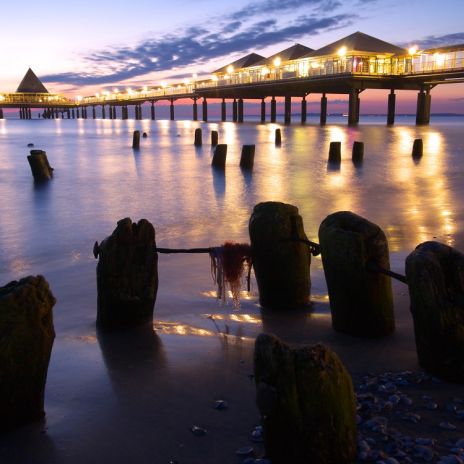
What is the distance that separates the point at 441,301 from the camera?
301 centimetres

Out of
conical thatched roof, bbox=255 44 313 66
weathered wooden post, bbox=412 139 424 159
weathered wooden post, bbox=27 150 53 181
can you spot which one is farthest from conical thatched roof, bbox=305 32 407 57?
weathered wooden post, bbox=27 150 53 181

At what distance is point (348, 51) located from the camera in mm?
49406

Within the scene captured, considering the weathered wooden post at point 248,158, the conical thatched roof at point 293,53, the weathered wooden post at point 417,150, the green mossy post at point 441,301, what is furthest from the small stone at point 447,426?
the conical thatched roof at point 293,53

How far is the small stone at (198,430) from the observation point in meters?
2.71

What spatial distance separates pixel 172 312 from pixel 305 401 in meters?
2.67

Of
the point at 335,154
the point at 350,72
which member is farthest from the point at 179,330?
the point at 350,72

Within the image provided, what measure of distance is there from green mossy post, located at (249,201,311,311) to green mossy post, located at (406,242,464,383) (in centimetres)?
126

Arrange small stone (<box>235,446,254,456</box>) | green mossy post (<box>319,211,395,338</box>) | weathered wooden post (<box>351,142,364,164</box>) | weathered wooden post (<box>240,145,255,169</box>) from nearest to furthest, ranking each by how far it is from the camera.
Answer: small stone (<box>235,446,254,456</box>) → green mossy post (<box>319,211,395,338</box>) → weathered wooden post (<box>240,145,255,169</box>) → weathered wooden post (<box>351,142,364,164</box>)

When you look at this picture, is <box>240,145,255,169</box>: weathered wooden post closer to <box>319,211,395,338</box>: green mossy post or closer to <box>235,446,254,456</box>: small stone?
<box>319,211,395,338</box>: green mossy post

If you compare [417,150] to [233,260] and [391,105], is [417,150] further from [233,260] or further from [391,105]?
[391,105]

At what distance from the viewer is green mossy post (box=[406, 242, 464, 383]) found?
3.00 m

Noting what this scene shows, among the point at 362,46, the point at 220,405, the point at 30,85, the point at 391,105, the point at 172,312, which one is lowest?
the point at 172,312

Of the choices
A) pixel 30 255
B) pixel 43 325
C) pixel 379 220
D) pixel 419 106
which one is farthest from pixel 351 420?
pixel 419 106

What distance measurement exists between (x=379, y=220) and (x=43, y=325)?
7.68m
